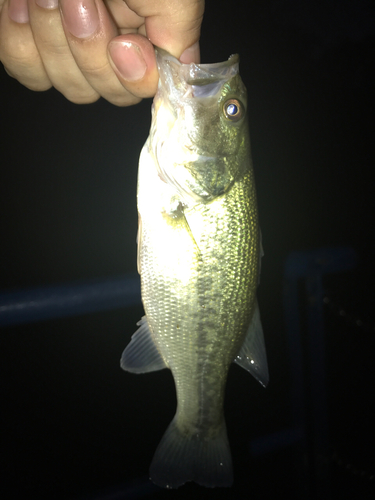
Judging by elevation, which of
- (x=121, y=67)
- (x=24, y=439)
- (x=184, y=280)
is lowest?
(x=24, y=439)

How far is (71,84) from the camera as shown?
4.22 ft

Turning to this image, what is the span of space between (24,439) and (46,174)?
436cm

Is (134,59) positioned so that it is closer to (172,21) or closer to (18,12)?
(172,21)

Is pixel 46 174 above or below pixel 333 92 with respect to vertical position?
below

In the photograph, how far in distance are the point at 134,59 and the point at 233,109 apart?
1.03ft

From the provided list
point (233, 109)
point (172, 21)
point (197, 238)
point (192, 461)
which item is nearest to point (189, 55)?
point (172, 21)

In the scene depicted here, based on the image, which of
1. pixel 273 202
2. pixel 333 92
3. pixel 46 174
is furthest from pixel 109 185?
pixel 333 92

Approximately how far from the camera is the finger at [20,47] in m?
1.10

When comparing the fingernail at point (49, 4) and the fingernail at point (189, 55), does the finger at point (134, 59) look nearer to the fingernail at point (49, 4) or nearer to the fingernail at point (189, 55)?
the fingernail at point (189, 55)

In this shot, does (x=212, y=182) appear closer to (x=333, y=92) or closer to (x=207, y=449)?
(x=207, y=449)

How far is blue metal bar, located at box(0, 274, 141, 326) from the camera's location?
3.41 ft

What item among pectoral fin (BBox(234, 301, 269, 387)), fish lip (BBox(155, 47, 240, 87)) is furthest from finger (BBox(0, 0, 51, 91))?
pectoral fin (BBox(234, 301, 269, 387))

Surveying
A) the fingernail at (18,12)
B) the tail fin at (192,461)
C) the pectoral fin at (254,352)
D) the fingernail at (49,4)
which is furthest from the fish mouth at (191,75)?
the tail fin at (192,461)

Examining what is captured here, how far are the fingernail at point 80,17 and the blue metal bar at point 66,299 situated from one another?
782mm
